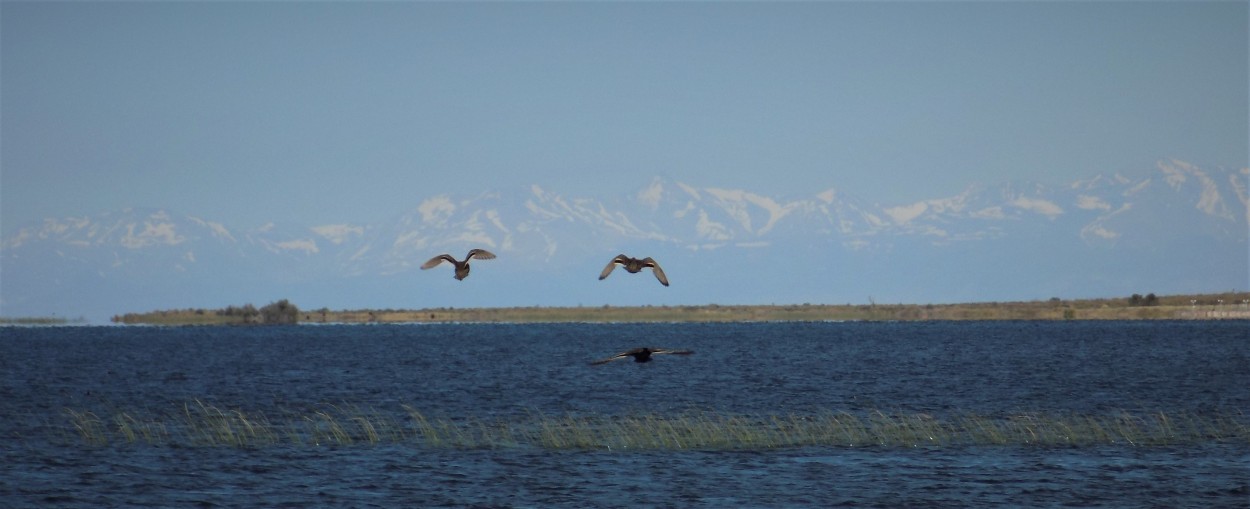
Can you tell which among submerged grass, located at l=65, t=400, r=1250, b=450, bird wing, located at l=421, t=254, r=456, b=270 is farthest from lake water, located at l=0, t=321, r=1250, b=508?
bird wing, located at l=421, t=254, r=456, b=270

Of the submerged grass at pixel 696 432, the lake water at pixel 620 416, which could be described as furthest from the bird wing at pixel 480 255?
the submerged grass at pixel 696 432

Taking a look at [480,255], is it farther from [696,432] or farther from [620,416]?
[620,416]

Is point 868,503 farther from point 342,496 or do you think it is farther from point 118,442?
point 118,442

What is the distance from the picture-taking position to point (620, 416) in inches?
2036

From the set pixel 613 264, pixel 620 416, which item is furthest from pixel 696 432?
pixel 613 264

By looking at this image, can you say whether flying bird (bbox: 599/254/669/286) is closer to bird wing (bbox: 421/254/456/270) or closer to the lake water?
bird wing (bbox: 421/254/456/270)

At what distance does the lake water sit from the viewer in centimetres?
3409

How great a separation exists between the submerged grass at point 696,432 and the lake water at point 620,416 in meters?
0.40

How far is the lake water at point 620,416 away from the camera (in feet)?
112

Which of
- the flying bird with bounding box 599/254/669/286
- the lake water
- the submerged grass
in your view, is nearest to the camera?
the flying bird with bounding box 599/254/669/286

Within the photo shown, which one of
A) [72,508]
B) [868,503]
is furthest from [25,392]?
[868,503]

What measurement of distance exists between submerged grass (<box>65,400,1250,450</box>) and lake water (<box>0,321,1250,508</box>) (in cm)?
40

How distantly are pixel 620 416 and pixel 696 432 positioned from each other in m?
8.74

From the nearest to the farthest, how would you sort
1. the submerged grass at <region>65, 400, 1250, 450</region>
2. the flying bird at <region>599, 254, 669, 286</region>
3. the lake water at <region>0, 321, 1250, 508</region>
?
1. the flying bird at <region>599, 254, 669, 286</region>
2. the lake water at <region>0, 321, 1250, 508</region>
3. the submerged grass at <region>65, 400, 1250, 450</region>
